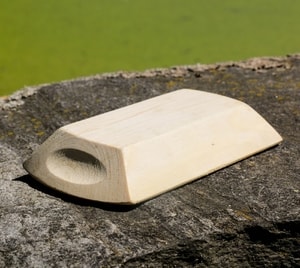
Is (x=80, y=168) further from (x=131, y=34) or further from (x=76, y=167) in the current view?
(x=131, y=34)

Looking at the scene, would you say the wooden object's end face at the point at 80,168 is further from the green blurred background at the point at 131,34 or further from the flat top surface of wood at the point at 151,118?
the green blurred background at the point at 131,34

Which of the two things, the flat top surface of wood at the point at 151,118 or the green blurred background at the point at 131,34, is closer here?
the flat top surface of wood at the point at 151,118

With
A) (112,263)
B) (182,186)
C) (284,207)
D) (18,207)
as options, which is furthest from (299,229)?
(18,207)

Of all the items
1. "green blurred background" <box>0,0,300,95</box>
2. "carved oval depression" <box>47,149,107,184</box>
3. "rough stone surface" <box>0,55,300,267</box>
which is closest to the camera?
"rough stone surface" <box>0,55,300,267</box>

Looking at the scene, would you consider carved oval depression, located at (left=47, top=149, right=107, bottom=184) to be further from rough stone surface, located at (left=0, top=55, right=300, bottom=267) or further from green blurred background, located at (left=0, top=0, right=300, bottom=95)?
green blurred background, located at (left=0, top=0, right=300, bottom=95)

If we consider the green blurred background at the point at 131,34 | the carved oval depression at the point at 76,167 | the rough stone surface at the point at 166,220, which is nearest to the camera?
the rough stone surface at the point at 166,220

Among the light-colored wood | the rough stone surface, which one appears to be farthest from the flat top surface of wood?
the rough stone surface

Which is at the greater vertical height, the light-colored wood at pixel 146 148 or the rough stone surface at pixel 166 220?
the light-colored wood at pixel 146 148


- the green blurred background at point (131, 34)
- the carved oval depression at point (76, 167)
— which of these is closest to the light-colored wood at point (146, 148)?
the carved oval depression at point (76, 167)
